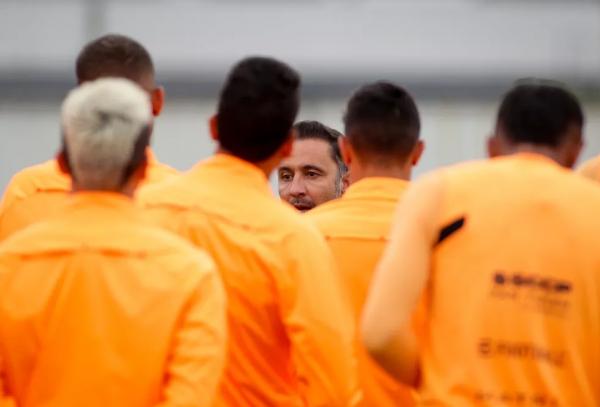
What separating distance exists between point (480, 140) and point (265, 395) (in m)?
12.8

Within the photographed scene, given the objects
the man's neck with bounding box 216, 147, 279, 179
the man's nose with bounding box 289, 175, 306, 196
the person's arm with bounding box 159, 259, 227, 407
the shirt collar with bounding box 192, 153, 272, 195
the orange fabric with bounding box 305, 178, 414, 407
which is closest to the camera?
the person's arm with bounding box 159, 259, 227, 407

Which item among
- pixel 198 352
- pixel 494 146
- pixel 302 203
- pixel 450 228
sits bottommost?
pixel 302 203

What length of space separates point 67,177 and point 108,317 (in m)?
A: 1.68

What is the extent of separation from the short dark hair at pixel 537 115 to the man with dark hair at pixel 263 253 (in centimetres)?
76

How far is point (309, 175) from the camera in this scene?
8859 millimetres

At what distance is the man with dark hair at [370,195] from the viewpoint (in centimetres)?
678

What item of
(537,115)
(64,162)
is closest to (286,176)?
(537,115)

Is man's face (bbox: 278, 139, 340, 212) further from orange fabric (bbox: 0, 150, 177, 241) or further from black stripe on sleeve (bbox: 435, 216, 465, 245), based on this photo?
black stripe on sleeve (bbox: 435, 216, 465, 245)

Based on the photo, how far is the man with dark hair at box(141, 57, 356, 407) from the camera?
604 centimetres

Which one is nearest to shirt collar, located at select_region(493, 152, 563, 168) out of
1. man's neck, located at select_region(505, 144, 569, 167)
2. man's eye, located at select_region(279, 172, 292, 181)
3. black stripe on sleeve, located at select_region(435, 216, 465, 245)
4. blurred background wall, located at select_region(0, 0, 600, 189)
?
man's neck, located at select_region(505, 144, 569, 167)

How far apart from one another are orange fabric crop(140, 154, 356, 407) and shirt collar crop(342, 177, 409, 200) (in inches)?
25.0

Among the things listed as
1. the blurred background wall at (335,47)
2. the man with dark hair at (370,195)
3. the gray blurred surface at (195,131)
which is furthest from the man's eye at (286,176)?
the blurred background wall at (335,47)

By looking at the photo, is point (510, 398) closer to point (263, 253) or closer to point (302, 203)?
point (263, 253)

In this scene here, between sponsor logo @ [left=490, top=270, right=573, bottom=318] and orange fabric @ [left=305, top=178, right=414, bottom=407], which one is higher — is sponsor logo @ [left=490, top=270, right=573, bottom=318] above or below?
above
